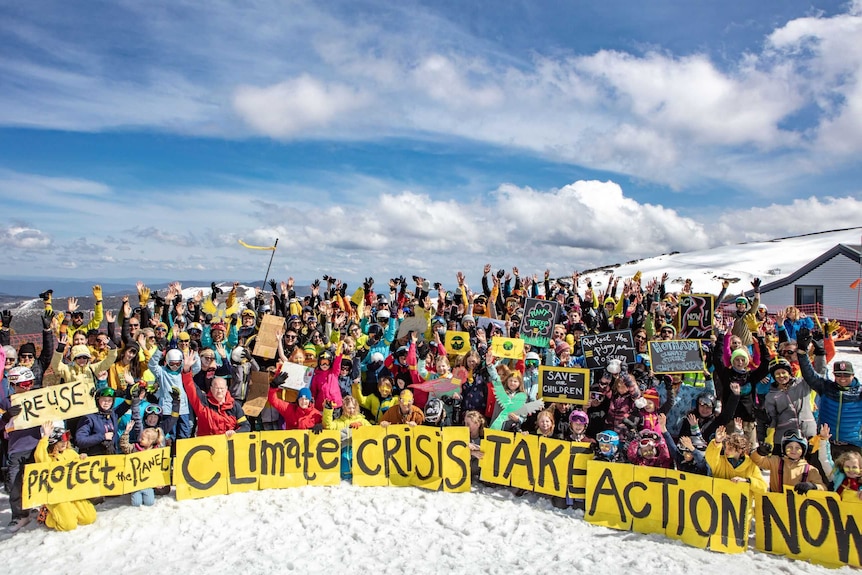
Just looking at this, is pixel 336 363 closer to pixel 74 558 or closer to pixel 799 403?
pixel 74 558

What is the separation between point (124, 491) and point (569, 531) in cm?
608

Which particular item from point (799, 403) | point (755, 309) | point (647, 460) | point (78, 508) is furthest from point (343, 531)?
point (755, 309)

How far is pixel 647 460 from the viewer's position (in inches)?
293

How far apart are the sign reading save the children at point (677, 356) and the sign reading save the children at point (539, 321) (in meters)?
2.63

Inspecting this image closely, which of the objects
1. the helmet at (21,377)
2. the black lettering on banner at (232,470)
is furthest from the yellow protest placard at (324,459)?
the helmet at (21,377)

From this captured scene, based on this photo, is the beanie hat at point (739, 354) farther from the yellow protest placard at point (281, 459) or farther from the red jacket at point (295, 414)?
the yellow protest placard at point (281, 459)

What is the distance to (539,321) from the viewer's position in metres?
11.3

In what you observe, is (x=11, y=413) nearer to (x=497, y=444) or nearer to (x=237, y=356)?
(x=237, y=356)

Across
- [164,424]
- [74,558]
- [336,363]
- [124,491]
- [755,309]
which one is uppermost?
[755,309]

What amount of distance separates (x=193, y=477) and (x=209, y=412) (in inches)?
38.0

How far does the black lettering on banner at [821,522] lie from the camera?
6324 mm

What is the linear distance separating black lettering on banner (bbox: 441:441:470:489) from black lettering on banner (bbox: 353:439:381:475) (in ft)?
3.68

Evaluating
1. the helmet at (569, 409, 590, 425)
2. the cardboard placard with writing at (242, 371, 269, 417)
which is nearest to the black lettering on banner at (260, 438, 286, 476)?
the cardboard placard with writing at (242, 371, 269, 417)

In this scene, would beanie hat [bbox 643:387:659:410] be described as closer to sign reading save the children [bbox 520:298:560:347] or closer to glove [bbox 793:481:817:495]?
glove [bbox 793:481:817:495]
